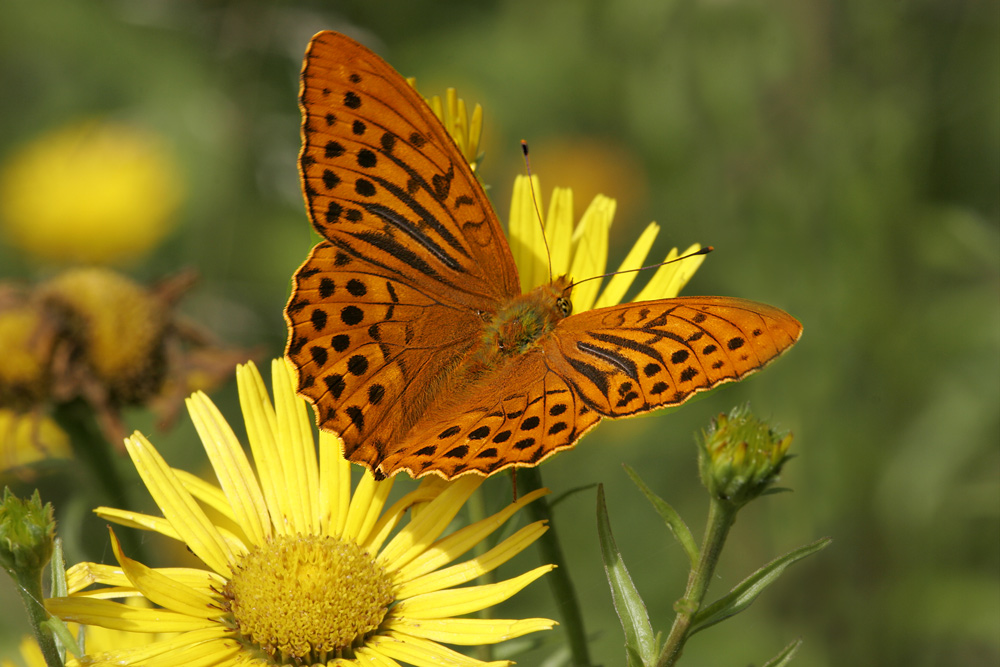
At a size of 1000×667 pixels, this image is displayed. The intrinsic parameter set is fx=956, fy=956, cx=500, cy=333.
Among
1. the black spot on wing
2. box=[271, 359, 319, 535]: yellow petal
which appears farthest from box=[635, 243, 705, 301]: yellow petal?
box=[271, 359, 319, 535]: yellow petal

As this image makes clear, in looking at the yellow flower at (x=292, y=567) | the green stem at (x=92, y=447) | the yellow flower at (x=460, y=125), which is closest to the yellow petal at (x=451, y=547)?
the yellow flower at (x=292, y=567)

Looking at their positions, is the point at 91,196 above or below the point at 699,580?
above

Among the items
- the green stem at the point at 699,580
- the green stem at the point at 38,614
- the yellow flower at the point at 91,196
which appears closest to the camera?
the green stem at the point at 38,614

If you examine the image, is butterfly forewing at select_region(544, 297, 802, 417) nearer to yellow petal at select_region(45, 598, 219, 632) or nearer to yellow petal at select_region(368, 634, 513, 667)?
yellow petal at select_region(368, 634, 513, 667)

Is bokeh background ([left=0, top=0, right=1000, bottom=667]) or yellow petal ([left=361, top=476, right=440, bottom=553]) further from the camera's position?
bokeh background ([left=0, top=0, right=1000, bottom=667])

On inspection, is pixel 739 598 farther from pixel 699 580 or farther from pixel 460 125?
pixel 460 125

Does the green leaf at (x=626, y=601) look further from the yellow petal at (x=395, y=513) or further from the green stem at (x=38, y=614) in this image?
the green stem at (x=38, y=614)

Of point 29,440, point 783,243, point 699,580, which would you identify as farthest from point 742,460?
point 783,243
